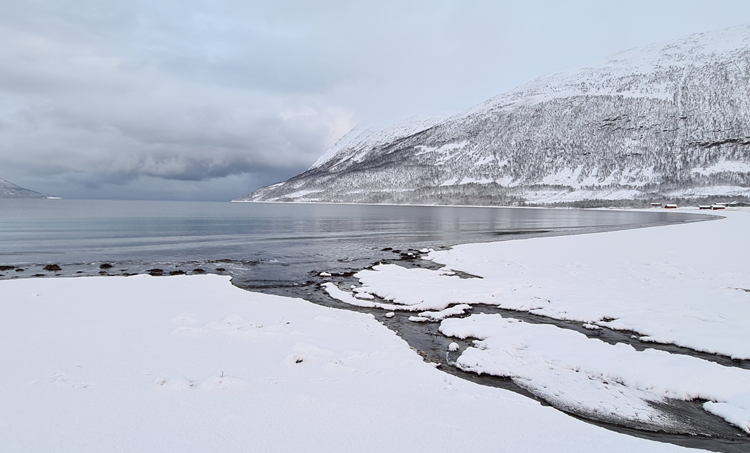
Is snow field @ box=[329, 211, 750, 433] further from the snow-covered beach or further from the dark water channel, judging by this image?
the dark water channel

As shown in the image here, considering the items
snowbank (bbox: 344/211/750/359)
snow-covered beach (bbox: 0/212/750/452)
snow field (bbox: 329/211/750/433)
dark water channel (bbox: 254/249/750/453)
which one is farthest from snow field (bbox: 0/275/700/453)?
snowbank (bbox: 344/211/750/359)

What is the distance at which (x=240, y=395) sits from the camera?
6652 millimetres

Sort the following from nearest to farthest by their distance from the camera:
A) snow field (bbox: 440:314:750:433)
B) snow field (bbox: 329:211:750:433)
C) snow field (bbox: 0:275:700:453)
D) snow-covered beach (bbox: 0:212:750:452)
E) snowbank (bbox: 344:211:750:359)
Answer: snow field (bbox: 0:275:700:453), snow-covered beach (bbox: 0:212:750:452), snow field (bbox: 440:314:750:433), snow field (bbox: 329:211:750:433), snowbank (bbox: 344:211:750:359)

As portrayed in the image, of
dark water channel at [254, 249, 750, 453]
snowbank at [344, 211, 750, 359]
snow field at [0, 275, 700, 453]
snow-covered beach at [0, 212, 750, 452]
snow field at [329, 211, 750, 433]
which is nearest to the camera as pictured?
snow field at [0, 275, 700, 453]

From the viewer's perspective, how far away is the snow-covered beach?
5.62 m

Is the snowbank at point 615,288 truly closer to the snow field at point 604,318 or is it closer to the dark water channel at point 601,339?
the snow field at point 604,318

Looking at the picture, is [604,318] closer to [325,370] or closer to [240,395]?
[325,370]

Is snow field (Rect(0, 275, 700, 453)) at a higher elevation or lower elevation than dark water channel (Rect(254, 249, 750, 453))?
higher

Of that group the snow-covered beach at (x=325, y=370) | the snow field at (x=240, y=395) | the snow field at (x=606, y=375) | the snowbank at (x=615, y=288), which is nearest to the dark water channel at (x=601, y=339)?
the snow field at (x=606, y=375)

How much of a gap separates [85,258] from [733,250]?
45.0 meters

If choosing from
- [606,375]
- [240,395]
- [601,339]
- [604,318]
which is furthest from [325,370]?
[604,318]

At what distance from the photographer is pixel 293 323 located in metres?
11.5

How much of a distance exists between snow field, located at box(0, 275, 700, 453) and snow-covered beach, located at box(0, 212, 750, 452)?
0.11 feet

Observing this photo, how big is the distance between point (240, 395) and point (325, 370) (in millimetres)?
1887
